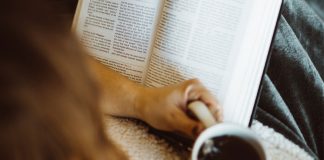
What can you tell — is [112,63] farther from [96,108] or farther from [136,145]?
[96,108]

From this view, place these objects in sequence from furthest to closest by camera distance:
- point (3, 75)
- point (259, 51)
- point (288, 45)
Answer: point (288, 45) < point (259, 51) < point (3, 75)

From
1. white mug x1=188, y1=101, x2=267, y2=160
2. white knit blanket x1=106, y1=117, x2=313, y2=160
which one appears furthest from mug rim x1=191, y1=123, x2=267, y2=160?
white knit blanket x1=106, y1=117, x2=313, y2=160

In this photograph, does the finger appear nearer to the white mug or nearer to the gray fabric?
the white mug

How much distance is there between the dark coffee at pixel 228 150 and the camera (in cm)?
51

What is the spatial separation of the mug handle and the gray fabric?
0.69 ft

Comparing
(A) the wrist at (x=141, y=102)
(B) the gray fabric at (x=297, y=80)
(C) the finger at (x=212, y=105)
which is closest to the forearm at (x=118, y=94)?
(A) the wrist at (x=141, y=102)

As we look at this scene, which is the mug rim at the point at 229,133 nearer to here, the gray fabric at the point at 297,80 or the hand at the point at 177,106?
the hand at the point at 177,106

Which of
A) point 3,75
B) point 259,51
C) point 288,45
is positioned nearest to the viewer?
point 3,75

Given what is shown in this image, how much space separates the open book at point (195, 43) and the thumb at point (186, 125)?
6 centimetres

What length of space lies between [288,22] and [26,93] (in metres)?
0.59

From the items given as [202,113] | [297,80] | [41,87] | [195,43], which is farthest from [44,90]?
[297,80]

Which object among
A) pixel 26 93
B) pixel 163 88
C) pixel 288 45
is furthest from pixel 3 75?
pixel 288 45

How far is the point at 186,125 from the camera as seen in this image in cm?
57

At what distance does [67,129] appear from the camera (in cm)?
36
